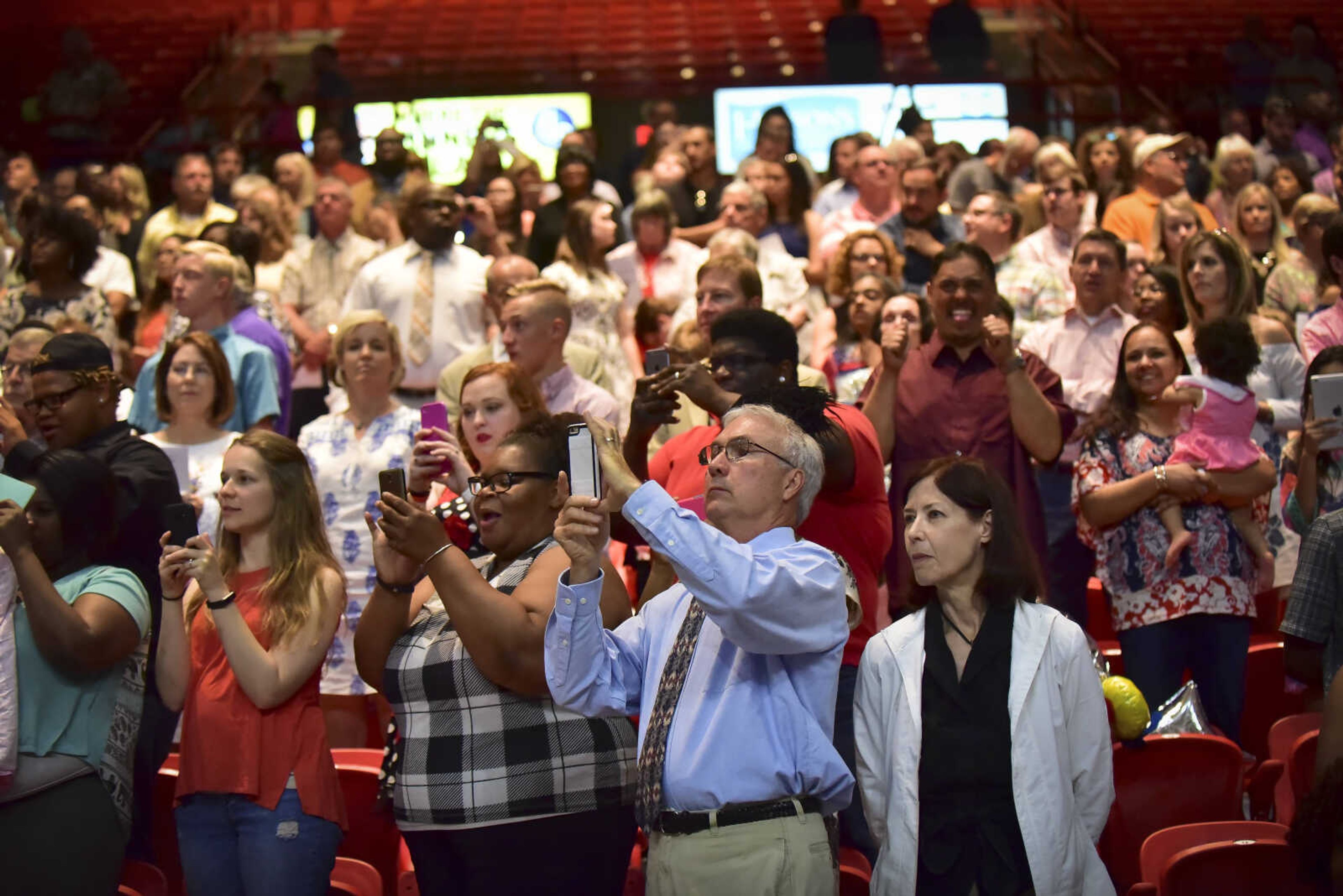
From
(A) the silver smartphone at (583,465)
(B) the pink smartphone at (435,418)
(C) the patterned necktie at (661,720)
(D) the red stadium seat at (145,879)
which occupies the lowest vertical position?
(D) the red stadium seat at (145,879)

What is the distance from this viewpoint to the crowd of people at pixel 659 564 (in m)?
2.88

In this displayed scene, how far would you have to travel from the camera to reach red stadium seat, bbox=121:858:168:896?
3.53 meters

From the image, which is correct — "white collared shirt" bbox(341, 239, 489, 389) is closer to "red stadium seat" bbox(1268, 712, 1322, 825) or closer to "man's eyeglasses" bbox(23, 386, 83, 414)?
"man's eyeglasses" bbox(23, 386, 83, 414)

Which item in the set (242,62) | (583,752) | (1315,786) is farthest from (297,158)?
(1315,786)

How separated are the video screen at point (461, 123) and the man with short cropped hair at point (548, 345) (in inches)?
264

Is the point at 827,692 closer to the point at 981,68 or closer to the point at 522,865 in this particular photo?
the point at 522,865

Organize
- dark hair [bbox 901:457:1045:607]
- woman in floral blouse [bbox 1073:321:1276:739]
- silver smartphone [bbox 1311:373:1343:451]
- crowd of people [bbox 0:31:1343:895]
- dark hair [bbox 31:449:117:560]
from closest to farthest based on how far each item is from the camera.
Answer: crowd of people [bbox 0:31:1343:895] < dark hair [bbox 901:457:1045:607] < dark hair [bbox 31:449:117:560] < silver smartphone [bbox 1311:373:1343:451] < woman in floral blouse [bbox 1073:321:1276:739]

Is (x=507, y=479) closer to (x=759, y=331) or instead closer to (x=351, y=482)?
(x=759, y=331)

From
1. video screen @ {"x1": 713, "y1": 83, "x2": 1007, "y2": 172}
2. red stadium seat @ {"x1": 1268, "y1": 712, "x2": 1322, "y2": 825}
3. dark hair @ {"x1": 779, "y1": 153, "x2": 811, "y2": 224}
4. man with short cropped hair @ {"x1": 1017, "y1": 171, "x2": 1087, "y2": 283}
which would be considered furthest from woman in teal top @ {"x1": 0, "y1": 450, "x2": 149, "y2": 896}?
video screen @ {"x1": 713, "y1": 83, "x2": 1007, "y2": 172}

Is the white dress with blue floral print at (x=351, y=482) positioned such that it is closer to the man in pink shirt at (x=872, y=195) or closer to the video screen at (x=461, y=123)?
the man in pink shirt at (x=872, y=195)

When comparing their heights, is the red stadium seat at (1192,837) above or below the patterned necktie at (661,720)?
below

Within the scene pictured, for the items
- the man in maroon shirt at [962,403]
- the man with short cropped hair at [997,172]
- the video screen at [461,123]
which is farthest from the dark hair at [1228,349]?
the video screen at [461,123]

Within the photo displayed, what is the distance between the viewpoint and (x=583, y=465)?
9.14 ft

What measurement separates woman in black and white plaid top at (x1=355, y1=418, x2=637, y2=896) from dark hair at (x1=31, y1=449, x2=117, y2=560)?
73 cm
